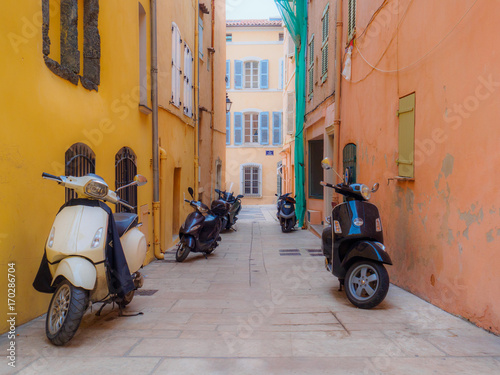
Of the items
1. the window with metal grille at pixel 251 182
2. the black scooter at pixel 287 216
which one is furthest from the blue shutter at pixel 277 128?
the black scooter at pixel 287 216

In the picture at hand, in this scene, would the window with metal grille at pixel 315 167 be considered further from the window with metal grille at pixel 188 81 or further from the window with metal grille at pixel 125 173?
the window with metal grille at pixel 125 173

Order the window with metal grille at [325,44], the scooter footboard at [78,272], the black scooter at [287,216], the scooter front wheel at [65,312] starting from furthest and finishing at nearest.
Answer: the black scooter at [287,216], the window with metal grille at [325,44], the scooter footboard at [78,272], the scooter front wheel at [65,312]

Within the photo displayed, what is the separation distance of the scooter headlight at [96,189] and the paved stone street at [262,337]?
1241 millimetres

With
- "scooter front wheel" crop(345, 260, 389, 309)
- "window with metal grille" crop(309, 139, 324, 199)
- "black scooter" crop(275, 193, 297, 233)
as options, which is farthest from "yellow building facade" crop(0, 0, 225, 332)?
"window with metal grille" crop(309, 139, 324, 199)

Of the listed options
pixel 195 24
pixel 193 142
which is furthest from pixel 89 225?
pixel 195 24

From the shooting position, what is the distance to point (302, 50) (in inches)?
607

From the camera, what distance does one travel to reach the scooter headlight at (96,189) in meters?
3.98

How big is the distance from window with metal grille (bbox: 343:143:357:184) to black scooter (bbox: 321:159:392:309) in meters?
3.10

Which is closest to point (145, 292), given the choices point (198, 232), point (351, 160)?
point (198, 232)

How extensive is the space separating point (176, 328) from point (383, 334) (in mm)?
1878

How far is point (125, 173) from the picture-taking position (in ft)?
23.0

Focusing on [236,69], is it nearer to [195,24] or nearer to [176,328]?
[195,24]

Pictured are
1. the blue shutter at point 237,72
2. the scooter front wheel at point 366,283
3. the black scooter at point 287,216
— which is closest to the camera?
the scooter front wheel at point 366,283

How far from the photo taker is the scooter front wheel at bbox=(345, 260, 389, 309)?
4711mm
